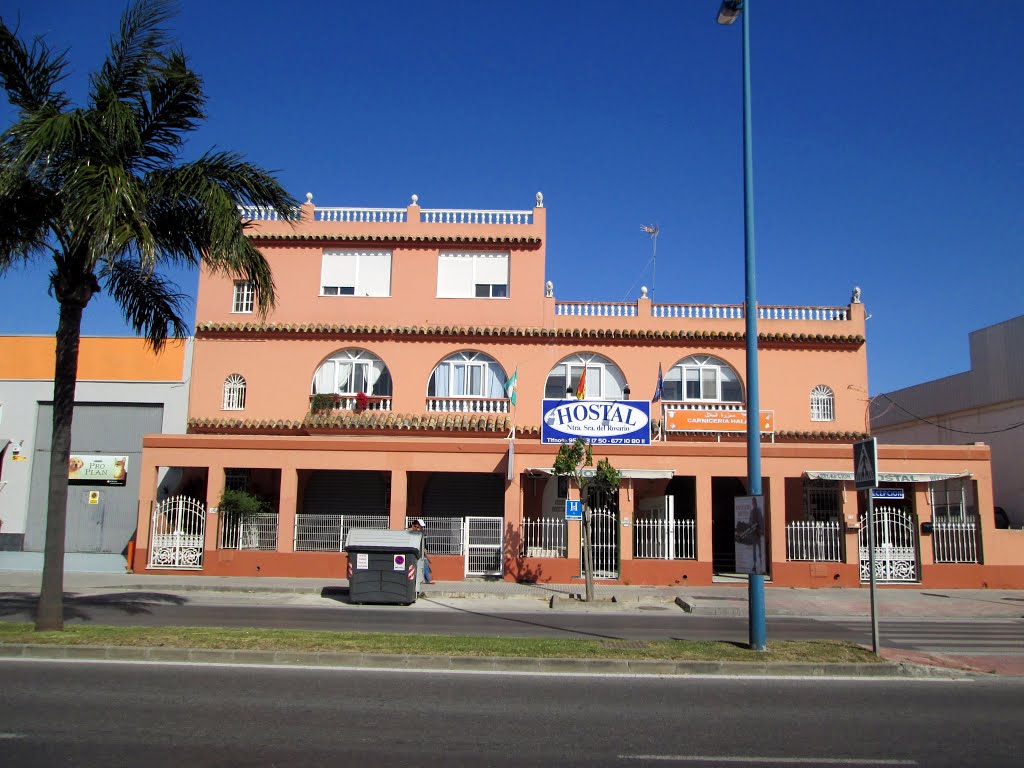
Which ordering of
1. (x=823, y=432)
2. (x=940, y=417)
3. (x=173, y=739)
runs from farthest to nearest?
(x=940, y=417), (x=823, y=432), (x=173, y=739)

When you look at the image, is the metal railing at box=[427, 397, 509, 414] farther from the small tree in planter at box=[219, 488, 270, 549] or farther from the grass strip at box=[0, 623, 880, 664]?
the grass strip at box=[0, 623, 880, 664]

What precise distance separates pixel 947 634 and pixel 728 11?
11.5 m

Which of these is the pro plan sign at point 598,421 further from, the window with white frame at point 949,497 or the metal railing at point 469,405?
the window with white frame at point 949,497

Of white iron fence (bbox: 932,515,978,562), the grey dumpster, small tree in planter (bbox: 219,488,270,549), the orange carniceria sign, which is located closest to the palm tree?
the grey dumpster

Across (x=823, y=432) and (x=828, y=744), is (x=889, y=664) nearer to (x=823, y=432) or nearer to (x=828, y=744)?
(x=828, y=744)

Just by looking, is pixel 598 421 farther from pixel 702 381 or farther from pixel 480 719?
pixel 480 719

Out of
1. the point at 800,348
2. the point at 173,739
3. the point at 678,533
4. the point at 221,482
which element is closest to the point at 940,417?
the point at 800,348

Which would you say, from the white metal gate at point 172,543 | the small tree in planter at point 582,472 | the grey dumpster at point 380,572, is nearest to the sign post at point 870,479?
the small tree in planter at point 582,472

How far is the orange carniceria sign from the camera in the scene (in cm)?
2689

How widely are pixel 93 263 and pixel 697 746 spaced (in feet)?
33.3

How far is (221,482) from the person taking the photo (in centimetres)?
2534

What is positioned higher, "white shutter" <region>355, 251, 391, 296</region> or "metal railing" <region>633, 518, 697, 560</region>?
"white shutter" <region>355, 251, 391, 296</region>

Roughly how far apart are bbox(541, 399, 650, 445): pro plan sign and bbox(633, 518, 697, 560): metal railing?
2.32m

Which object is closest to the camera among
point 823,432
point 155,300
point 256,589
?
point 155,300
